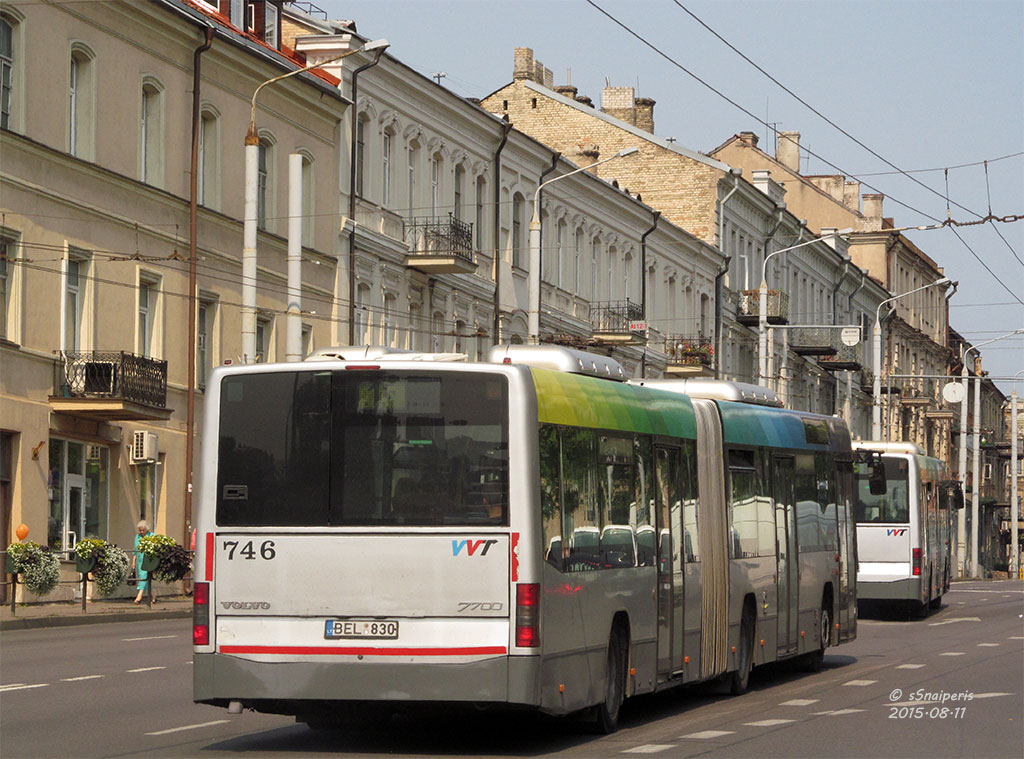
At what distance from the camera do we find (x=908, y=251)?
97.6 m

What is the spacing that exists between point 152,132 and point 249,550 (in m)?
24.4

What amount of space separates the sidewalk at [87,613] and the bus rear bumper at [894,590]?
37.9 feet

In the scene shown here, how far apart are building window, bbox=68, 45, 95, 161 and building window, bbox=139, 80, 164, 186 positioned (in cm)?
205

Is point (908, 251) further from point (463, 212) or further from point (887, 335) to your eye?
point (463, 212)

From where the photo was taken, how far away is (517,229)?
51.4 metres

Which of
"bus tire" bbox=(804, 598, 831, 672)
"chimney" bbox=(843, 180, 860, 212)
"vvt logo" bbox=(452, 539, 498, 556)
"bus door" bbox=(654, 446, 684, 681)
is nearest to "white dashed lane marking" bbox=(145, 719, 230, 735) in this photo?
"vvt logo" bbox=(452, 539, 498, 556)

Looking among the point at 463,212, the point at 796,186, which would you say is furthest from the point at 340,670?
the point at 796,186

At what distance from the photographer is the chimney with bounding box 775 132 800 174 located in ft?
299

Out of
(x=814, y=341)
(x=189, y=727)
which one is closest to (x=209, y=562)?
(x=189, y=727)

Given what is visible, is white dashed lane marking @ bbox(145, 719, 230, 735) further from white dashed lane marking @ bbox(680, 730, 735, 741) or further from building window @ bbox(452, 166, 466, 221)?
building window @ bbox(452, 166, 466, 221)

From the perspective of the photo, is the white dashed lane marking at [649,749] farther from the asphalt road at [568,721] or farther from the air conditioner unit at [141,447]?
the air conditioner unit at [141,447]

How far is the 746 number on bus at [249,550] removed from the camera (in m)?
12.0

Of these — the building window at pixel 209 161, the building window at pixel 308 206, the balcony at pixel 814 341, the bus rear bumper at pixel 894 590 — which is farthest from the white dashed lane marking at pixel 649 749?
the balcony at pixel 814 341

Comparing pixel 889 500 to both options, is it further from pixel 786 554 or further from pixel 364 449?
pixel 364 449
